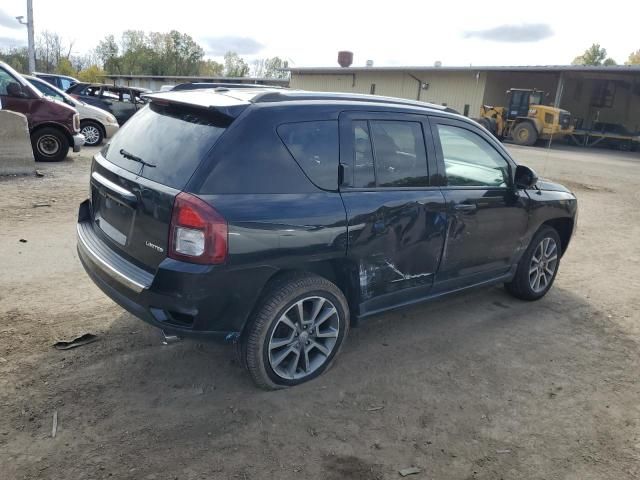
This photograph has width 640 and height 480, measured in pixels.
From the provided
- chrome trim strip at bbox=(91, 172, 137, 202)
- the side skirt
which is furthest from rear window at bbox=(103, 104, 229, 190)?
the side skirt

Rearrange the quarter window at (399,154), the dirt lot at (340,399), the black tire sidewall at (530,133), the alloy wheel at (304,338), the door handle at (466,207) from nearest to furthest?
the dirt lot at (340,399), the alloy wheel at (304,338), the quarter window at (399,154), the door handle at (466,207), the black tire sidewall at (530,133)

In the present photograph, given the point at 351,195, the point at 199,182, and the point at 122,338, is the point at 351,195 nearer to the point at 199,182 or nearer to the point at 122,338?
the point at 199,182

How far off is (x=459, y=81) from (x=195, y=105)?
34.9 m

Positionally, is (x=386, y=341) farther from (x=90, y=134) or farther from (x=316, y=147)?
(x=90, y=134)

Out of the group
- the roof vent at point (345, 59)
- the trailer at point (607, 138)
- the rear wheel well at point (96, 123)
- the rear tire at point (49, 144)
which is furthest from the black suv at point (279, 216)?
the roof vent at point (345, 59)

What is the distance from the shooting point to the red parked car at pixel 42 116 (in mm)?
9805

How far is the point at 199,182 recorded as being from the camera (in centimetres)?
282

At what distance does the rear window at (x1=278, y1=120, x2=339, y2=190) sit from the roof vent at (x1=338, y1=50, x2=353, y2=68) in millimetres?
44787

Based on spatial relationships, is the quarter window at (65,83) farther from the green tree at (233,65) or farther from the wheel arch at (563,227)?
the green tree at (233,65)

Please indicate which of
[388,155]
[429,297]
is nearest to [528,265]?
[429,297]

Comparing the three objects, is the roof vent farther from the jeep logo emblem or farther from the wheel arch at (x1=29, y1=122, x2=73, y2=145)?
the jeep logo emblem

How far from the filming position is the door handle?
156 inches

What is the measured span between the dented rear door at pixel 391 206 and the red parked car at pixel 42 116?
28.7 ft

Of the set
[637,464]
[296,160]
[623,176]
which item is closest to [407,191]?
[296,160]
